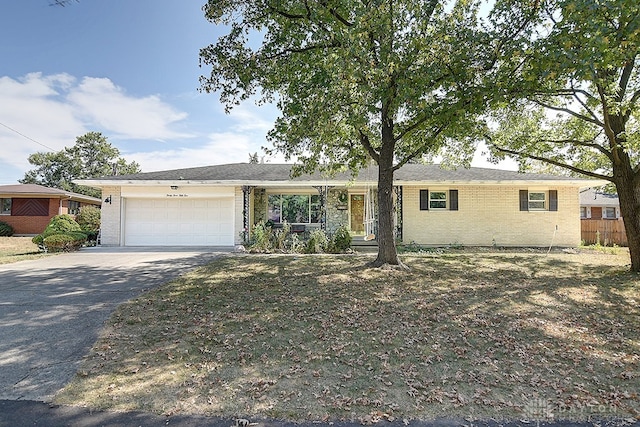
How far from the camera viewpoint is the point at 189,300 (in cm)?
615

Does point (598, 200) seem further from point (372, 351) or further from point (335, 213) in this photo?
point (372, 351)

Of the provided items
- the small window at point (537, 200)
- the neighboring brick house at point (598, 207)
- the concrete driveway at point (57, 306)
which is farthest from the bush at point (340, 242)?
the neighboring brick house at point (598, 207)

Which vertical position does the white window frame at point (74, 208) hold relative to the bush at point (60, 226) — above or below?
above

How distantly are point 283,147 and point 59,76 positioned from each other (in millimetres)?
14260

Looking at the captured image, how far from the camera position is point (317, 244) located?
12461mm

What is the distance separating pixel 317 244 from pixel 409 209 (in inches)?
201

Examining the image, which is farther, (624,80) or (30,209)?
(30,209)

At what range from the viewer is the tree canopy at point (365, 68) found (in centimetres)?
663

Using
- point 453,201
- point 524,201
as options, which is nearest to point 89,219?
point 453,201

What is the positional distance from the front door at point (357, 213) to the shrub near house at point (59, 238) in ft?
38.3

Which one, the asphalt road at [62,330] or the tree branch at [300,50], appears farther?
the tree branch at [300,50]

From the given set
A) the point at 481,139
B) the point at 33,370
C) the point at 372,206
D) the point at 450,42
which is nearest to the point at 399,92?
the point at 450,42

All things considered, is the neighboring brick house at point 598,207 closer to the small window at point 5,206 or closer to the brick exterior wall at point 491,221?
the brick exterior wall at point 491,221

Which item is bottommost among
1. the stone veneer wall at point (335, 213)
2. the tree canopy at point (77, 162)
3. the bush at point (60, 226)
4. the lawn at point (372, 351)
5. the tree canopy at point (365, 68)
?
the lawn at point (372, 351)
